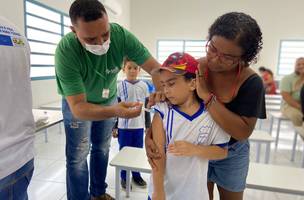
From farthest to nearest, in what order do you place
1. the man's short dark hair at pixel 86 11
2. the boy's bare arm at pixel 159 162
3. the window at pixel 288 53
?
the window at pixel 288 53 → the man's short dark hair at pixel 86 11 → the boy's bare arm at pixel 159 162

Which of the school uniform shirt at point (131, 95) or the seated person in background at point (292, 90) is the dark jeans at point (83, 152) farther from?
the seated person in background at point (292, 90)

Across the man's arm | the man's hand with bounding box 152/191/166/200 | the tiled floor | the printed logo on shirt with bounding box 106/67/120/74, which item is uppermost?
the printed logo on shirt with bounding box 106/67/120/74

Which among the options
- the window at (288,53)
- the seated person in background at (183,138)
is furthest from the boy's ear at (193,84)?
the window at (288,53)

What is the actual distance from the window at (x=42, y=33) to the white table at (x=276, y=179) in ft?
10.7

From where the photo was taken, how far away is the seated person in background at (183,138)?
981 millimetres

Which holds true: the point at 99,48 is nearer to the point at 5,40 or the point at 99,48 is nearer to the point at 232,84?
the point at 5,40

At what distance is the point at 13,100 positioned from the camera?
2.62 ft

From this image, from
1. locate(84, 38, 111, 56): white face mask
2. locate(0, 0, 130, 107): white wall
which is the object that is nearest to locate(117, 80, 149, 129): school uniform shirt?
locate(84, 38, 111, 56): white face mask

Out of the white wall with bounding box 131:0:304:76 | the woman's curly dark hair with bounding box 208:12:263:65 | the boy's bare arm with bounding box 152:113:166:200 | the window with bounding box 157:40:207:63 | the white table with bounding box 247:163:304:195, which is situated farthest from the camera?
the window with bounding box 157:40:207:63

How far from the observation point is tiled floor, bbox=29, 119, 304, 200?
219 centimetres

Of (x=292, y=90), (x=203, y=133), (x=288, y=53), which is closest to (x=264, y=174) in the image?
(x=203, y=133)

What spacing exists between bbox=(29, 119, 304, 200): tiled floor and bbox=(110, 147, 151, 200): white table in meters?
0.47

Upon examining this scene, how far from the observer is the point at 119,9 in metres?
6.77

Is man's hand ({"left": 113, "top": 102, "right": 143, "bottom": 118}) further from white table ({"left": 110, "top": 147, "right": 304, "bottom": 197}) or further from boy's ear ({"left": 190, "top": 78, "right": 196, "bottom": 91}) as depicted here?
white table ({"left": 110, "top": 147, "right": 304, "bottom": 197})
